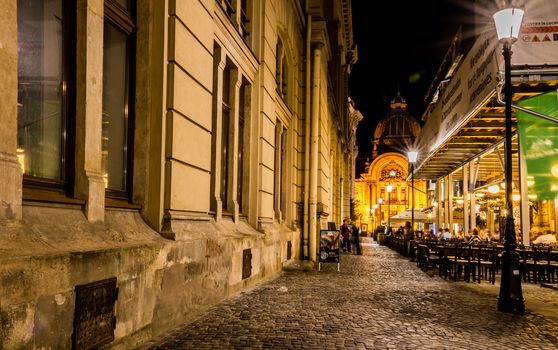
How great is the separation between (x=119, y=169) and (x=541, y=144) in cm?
968

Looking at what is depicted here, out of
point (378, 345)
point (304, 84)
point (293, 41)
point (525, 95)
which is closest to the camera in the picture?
point (378, 345)

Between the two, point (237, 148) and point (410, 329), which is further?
point (237, 148)

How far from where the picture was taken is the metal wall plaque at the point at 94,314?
479 centimetres

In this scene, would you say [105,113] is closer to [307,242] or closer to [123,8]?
[123,8]

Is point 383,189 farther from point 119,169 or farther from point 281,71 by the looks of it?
point 119,169

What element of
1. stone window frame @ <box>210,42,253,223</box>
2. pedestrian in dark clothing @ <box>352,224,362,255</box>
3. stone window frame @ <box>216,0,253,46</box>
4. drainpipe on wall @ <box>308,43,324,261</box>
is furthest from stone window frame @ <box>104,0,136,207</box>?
pedestrian in dark clothing @ <box>352,224,362,255</box>

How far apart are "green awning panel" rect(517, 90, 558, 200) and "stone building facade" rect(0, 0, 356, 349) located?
6296 mm

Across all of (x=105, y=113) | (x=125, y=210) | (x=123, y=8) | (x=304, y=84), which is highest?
(x=304, y=84)

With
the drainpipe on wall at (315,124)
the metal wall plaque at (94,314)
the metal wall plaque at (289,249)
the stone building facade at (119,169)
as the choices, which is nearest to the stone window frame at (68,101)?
the stone building facade at (119,169)

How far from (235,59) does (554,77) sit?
24.5 feet

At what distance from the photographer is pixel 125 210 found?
6762mm

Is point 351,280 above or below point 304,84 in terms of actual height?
below

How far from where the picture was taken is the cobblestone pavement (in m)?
6.43

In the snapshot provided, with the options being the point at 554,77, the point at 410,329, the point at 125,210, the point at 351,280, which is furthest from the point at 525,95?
the point at 125,210
